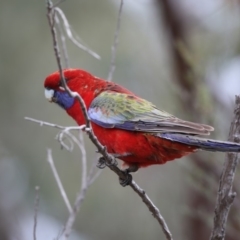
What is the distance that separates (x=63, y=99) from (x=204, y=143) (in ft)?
4.20

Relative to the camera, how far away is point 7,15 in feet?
27.1

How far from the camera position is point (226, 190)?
10.9 ft

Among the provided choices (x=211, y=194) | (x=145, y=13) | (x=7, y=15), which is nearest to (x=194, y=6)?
(x=145, y=13)

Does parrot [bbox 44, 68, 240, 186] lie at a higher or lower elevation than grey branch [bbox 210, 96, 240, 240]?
higher

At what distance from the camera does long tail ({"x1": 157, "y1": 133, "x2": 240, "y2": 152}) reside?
3180 millimetres

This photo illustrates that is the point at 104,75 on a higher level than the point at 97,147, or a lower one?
Answer: higher

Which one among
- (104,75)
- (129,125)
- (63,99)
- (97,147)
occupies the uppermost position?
(104,75)

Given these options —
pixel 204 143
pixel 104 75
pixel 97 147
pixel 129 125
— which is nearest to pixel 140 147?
pixel 129 125

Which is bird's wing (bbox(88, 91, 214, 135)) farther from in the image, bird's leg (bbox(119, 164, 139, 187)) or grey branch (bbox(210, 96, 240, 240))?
grey branch (bbox(210, 96, 240, 240))

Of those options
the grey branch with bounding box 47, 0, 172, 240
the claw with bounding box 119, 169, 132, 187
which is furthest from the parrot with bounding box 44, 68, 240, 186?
the grey branch with bounding box 47, 0, 172, 240

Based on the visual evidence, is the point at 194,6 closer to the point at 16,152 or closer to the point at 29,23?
the point at 29,23

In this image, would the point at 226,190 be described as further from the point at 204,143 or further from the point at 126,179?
the point at 126,179

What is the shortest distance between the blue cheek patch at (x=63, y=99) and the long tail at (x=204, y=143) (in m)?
0.83

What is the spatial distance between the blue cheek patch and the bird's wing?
7.5 inches
